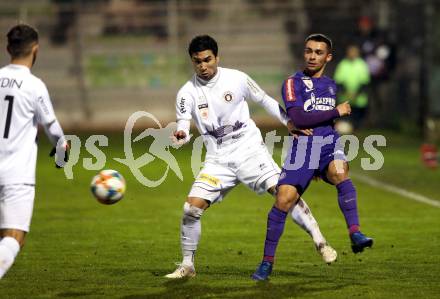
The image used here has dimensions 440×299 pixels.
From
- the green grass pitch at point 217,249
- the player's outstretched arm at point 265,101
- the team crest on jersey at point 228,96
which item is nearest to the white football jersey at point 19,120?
the green grass pitch at point 217,249

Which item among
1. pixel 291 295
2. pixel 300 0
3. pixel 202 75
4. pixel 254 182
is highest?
pixel 300 0

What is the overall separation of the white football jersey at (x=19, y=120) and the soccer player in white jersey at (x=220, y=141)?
1.93 metres

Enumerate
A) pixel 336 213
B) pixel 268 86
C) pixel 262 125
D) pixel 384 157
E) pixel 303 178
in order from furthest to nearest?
pixel 268 86 → pixel 262 125 → pixel 384 157 → pixel 336 213 → pixel 303 178

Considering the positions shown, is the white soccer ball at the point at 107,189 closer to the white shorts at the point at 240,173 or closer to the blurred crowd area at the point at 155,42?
the white shorts at the point at 240,173

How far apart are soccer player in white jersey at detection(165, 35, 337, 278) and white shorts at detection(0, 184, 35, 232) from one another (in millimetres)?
2121

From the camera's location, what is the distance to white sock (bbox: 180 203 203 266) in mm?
10172

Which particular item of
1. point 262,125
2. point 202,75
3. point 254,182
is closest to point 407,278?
point 254,182

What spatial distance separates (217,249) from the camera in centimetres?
1202

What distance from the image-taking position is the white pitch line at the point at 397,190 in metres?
Result: 16.1

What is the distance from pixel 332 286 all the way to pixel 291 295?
0.62 m

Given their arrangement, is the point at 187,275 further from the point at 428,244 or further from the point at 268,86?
the point at 268,86

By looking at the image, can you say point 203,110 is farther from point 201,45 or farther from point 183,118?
point 201,45

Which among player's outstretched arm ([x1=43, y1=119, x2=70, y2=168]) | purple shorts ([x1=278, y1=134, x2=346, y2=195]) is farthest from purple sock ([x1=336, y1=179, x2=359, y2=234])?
player's outstretched arm ([x1=43, y1=119, x2=70, y2=168])

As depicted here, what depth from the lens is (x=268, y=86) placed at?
114 ft
